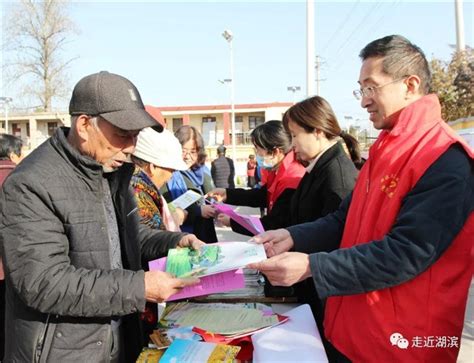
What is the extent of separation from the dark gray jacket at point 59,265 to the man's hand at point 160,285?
0.13 feet

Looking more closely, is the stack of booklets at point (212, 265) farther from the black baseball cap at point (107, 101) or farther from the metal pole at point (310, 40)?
the metal pole at point (310, 40)

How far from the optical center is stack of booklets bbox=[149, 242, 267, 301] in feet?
4.94

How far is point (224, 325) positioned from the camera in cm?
171

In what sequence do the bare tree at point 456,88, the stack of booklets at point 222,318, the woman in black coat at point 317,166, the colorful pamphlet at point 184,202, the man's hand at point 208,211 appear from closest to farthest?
the stack of booklets at point 222,318
the woman in black coat at point 317,166
the colorful pamphlet at point 184,202
the man's hand at point 208,211
the bare tree at point 456,88

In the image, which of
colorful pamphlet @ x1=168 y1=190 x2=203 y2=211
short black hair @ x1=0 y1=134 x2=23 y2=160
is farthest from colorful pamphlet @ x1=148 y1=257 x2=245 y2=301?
short black hair @ x1=0 y1=134 x2=23 y2=160

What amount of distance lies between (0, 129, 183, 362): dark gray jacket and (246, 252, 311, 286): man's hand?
0.44m

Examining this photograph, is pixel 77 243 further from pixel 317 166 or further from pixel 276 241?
pixel 317 166

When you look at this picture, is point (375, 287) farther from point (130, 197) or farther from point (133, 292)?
point (130, 197)

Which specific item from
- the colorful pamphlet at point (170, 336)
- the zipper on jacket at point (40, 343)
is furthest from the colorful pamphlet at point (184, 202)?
the zipper on jacket at point (40, 343)

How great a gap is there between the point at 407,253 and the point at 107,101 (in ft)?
3.47

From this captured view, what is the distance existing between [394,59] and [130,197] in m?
1.10

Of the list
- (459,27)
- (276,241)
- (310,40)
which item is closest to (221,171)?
(310,40)

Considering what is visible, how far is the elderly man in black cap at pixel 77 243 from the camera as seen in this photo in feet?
4.21
